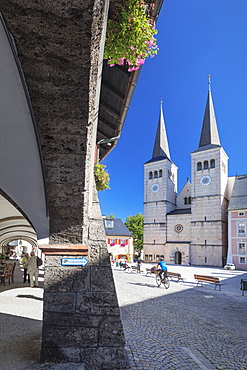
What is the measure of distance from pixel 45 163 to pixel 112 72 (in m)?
2.78

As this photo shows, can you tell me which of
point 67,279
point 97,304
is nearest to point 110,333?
point 97,304

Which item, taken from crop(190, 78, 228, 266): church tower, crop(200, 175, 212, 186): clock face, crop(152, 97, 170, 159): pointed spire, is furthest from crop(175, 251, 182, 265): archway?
crop(152, 97, 170, 159): pointed spire

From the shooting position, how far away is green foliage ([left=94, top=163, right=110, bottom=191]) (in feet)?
22.2

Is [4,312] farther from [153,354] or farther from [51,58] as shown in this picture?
[51,58]

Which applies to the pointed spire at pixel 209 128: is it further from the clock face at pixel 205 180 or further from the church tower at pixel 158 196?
the church tower at pixel 158 196

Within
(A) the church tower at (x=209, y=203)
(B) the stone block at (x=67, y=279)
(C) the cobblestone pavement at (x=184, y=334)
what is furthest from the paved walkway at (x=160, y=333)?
(A) the church tower at (x=209, y=203)

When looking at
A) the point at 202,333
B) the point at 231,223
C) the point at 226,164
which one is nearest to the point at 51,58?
the point at 202,333

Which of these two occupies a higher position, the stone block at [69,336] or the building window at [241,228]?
the building window at [241,228]

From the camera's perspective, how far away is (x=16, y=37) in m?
2.04

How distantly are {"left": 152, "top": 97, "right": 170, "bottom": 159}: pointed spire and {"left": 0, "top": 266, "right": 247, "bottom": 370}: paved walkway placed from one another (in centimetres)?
4268

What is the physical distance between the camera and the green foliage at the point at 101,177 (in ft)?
22.2

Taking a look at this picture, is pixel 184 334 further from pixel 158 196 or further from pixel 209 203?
pixel 158 196

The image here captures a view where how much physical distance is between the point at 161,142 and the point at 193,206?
14303mm

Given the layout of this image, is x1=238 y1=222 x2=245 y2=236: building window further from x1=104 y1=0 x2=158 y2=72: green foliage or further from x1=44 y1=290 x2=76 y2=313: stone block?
x1=104 y1=0 x2=158 y2=72: green foliage
